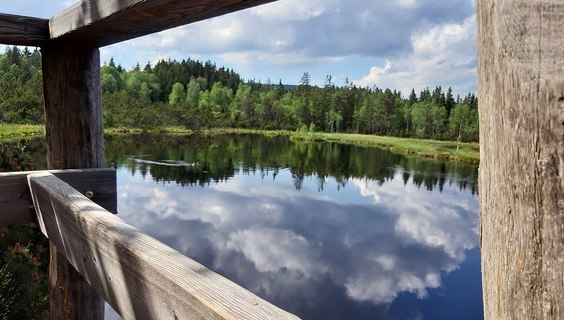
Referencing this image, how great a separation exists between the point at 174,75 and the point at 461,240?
7216cm

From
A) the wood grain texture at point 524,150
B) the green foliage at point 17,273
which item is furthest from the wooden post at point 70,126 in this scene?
the green foliage at point 17,273

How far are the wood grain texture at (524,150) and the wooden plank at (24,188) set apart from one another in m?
1.40

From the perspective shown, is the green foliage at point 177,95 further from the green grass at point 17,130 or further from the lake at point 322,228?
the green grass at point 17,130

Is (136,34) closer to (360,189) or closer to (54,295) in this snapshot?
(54,295)

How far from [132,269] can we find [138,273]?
3cm

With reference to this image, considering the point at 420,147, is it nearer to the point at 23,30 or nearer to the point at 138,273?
the point at 23,30

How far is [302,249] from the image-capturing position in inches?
655

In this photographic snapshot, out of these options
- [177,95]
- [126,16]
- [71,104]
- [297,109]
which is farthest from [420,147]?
[126,16]

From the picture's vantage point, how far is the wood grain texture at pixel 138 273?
1.90 ft

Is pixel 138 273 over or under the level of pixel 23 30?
under

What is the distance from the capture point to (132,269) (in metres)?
0.79

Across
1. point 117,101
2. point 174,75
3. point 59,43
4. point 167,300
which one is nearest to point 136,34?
point 59,43

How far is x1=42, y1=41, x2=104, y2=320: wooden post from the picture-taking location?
166 centimetres

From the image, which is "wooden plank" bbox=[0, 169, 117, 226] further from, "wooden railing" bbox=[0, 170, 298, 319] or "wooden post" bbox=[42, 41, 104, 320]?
"wooden post" bbox=[42, 41, 104, 320]
